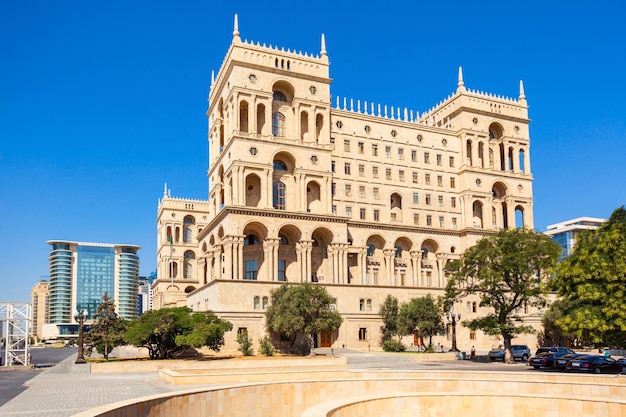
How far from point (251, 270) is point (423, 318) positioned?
705 inches

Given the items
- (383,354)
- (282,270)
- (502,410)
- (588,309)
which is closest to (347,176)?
(282,270)

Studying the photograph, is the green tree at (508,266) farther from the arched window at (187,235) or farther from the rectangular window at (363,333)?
the arched window at (187,235)

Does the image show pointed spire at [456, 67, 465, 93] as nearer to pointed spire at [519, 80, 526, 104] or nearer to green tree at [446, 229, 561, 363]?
pointed spire at [519, 80, 526, 104]

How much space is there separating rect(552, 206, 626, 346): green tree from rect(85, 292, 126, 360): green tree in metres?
30.5

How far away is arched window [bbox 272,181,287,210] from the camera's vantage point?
216 feet

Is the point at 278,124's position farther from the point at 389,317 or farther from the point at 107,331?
the point at 107,331

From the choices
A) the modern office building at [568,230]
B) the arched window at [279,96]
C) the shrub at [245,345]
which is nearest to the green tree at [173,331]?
the shrub at [245,345]

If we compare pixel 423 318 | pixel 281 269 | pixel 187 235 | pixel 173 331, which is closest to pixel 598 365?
pixel 423 318

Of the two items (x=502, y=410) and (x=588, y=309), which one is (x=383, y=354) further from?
(x=502, y=410)

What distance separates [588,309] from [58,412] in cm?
2503

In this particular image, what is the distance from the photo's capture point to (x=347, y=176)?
7044 cm

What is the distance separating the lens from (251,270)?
65188mm

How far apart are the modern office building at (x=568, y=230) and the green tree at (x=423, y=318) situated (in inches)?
4997

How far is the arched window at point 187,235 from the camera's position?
102125 millimetres
